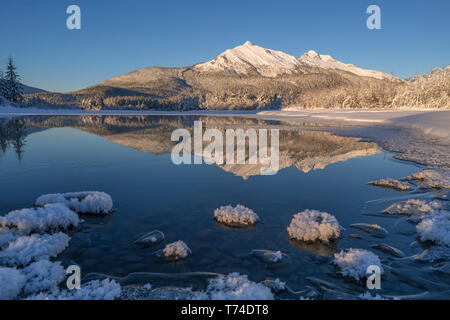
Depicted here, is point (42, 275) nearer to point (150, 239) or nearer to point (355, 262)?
point (150, 239)

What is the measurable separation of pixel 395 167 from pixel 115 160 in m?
12.0

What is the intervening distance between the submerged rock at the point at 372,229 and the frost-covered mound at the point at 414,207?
3.47 ft

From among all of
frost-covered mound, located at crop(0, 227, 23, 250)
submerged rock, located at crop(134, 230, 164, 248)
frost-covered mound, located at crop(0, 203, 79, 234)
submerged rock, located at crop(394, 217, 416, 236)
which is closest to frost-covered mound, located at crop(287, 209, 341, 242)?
submerged rock, located at crop(394, 217, 416, 236)

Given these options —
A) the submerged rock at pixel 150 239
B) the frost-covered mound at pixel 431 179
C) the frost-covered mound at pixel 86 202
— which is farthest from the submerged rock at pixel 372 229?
the frost-covered mound at pixel 86 202

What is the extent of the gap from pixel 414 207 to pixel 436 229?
1.53m

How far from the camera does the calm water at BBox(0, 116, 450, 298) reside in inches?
177

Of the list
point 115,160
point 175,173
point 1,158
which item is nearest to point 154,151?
point 115,160

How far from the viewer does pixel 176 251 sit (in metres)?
4.78

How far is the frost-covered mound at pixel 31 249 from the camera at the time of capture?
177 inches

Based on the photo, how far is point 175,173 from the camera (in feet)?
34.6

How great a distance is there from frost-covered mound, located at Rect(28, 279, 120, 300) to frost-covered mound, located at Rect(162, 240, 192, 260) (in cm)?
107

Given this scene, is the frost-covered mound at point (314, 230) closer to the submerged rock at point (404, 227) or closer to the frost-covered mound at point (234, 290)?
the submerged rock at point (404, 227)
